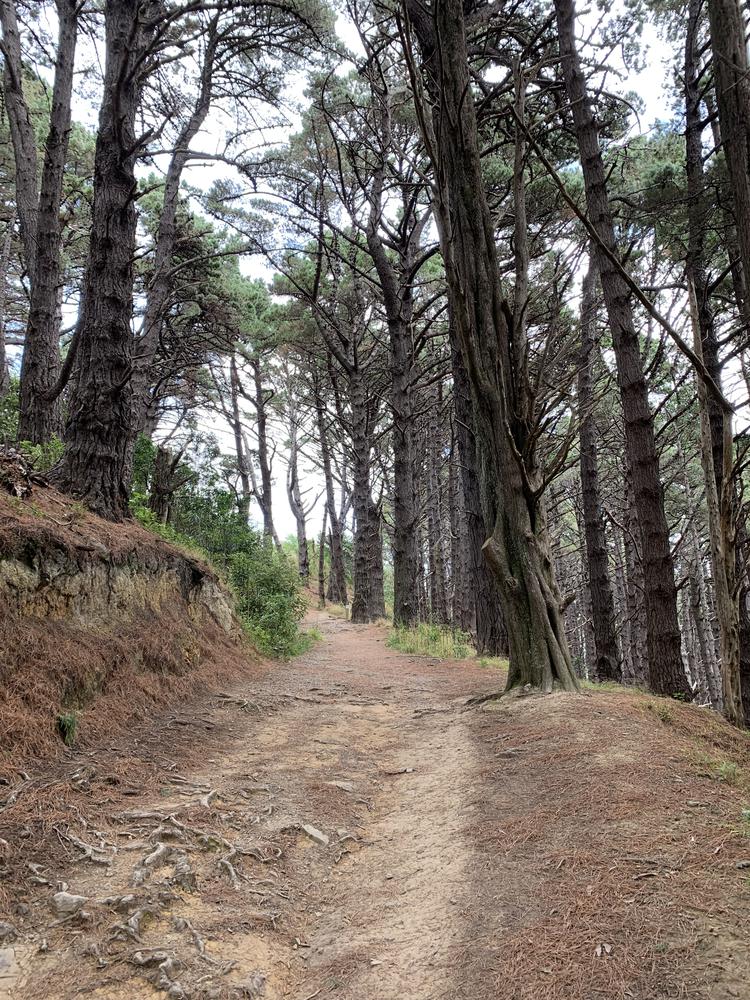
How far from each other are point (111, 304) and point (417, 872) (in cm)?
587

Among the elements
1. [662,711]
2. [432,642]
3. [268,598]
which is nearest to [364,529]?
[432,642]

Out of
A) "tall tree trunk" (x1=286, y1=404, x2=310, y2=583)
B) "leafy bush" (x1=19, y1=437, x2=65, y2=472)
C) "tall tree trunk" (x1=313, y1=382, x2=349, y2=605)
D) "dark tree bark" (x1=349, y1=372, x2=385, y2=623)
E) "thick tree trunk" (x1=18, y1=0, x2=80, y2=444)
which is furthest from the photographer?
"tall tree trunk" (x1=286, y1=404, x2=310, y2=583)

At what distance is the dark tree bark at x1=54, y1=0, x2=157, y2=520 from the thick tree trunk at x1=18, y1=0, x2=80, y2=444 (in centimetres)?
185

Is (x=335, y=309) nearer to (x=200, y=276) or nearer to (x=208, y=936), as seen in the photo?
(x=200, y=276)

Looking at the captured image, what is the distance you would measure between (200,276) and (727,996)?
47.9 ft

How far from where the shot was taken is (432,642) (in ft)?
34.6

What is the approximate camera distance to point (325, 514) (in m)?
31.1

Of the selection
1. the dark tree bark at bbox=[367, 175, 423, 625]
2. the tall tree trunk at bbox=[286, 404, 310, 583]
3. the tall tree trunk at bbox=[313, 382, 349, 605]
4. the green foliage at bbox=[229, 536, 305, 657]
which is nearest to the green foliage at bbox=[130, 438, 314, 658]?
the green foliage at bbox=[229, 536, 305, 657]

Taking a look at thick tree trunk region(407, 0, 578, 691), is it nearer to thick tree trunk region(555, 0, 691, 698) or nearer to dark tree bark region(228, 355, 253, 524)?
thick tree trunk region(555, 0, 691, 698)

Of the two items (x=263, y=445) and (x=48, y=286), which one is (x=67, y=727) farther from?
(x=263, y=445)

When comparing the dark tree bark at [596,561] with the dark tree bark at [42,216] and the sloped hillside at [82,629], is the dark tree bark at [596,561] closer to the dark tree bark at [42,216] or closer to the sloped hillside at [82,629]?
the sloped hillside at [82,629]

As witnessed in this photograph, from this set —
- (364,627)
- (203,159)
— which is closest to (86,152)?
(203,159)

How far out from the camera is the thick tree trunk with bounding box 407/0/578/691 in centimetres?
462

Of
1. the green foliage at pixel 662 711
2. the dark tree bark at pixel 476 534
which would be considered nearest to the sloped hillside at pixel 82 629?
the green foliage at pixel 662 711
